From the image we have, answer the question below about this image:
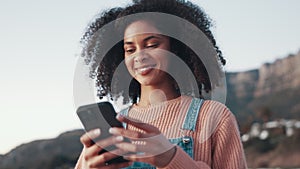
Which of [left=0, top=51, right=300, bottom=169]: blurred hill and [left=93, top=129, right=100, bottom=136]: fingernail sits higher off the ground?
[left=93, top=129, right=100, bottom=136]: fingernail

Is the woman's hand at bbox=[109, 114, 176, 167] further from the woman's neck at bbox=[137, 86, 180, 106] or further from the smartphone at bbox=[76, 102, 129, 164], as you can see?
the woman's neck at bbox=[137, 86, 180, 106]

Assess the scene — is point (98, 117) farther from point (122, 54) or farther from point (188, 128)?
point (122, 54)

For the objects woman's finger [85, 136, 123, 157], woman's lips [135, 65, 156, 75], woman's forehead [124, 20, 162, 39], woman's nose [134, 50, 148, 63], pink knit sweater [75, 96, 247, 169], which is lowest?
pink knit sweater [75, 96, 247, 169]

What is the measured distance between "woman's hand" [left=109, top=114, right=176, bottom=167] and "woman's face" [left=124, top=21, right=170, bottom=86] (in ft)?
0.93

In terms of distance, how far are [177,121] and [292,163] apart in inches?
603

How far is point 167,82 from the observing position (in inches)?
47.7

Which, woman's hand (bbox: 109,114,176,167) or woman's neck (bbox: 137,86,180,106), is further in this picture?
woman's neck (bbox: 137,86,180,106)

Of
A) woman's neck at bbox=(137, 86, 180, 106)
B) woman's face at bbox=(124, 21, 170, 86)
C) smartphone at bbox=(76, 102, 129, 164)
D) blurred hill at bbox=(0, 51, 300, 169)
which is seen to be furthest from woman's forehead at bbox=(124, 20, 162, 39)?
blurred hill at bbox=(0, 51, 300, 169)

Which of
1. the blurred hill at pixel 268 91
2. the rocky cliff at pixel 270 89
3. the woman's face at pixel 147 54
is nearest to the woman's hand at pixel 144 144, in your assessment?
the woman's face at pixel 147 54

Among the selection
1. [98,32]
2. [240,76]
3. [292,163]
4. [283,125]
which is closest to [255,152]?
[292,163]

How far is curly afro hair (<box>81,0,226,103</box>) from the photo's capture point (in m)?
1.26

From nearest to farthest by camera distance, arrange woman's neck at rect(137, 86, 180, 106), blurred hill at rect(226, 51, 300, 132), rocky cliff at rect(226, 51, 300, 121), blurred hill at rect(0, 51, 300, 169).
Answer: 1. woman's neck at rect(137, 86, 180, 106)
2. blurred hill at rect(0, 51, 300, 169)
3. blurred hill at rect(226, 51, 300, 132)
4. rocky cliff at rect(226, 51, 300, 121)

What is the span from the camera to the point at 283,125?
783 inches

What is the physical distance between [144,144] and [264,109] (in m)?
22.0
